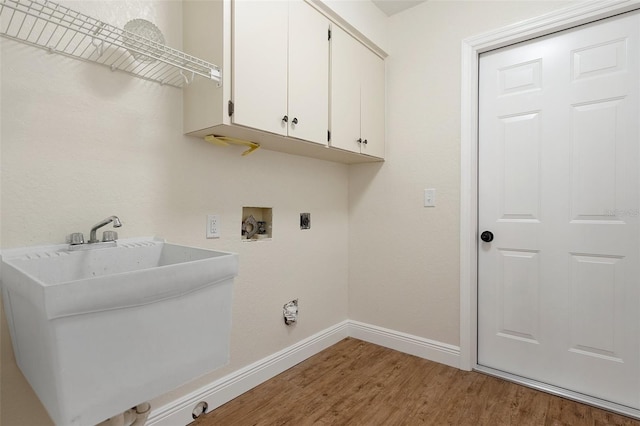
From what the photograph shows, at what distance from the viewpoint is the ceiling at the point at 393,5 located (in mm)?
2279

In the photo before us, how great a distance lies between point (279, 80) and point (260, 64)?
126 millimetres

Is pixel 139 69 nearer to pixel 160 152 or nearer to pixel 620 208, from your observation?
pixel 160 152

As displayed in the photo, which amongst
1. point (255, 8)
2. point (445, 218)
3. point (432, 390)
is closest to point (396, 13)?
point (255, 8)

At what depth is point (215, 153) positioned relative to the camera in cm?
172

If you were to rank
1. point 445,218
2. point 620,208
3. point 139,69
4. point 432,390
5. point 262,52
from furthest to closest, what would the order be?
point 445,218 → point 432,390 → point 620,208 → point 262,52 → point 139,69

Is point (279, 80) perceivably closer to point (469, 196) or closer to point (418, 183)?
point (418, 183)

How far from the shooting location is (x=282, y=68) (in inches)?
64.7

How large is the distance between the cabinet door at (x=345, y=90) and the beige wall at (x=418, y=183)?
41 cm

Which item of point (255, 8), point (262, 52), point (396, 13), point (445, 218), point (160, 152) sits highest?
point (396, 13)

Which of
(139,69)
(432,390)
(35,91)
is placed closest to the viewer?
(35,91)

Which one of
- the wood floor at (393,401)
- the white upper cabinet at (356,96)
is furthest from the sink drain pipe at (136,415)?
the white upper cabinet at (356,96)

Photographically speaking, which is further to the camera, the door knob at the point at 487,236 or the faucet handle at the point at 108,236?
the door knob at the point at 487,236

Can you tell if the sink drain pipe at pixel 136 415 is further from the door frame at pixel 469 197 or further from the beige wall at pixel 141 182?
the door frame at pixel 469 197

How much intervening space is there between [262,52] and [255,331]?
1.49 metres
